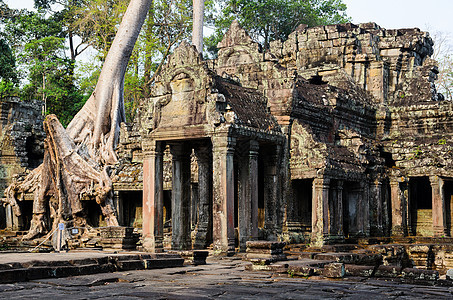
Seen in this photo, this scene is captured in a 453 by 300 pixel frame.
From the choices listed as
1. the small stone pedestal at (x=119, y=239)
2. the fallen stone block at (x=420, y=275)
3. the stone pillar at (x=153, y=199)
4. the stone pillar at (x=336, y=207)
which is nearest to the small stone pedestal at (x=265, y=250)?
the fallen stone block at (x=420, y=275)

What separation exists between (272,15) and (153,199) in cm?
2904

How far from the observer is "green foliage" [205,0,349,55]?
135ft

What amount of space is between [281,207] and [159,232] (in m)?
3.00

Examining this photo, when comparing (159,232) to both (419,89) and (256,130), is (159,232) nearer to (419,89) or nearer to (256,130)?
(256,130)

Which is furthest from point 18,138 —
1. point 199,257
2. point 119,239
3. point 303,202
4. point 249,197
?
point 199,257

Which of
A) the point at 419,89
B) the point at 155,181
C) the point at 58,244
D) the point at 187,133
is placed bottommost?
the point at 58,244

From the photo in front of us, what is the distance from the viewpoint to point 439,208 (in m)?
18.0

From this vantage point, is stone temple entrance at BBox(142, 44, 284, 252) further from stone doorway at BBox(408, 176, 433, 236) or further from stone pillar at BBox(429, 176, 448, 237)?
stone doorway at BBox(408, 176, 433, 236)

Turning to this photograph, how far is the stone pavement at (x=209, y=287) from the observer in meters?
7.84

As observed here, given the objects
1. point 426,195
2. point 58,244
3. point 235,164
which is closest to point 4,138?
point 58,244

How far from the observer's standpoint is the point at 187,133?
46.7ft

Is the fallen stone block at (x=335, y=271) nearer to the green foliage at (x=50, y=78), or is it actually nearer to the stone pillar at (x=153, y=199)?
the stone pillar at (x=153, y=199)

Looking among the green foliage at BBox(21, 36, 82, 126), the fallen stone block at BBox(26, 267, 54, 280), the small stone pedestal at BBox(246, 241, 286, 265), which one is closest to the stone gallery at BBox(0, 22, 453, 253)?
the small stone pedestal at BBox(246, 241, 286, 265)

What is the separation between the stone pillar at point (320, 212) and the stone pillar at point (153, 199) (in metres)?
3.60
